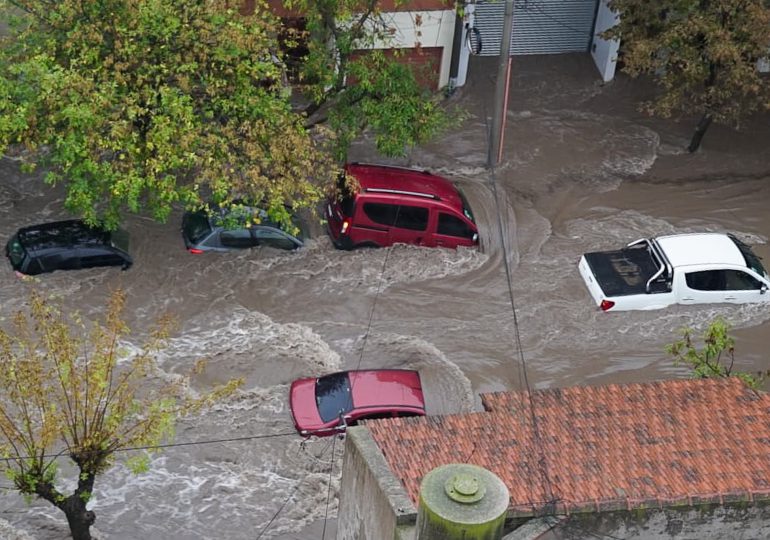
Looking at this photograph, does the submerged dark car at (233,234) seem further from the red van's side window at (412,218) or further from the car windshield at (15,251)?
the car windshield at (15,251)

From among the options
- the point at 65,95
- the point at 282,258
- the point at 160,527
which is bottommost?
the point at 160,527

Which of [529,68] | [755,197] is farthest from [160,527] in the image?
[529,68]

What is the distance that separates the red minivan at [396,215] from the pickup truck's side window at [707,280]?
13.1 feet

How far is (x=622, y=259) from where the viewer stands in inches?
710

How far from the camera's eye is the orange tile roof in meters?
9.51

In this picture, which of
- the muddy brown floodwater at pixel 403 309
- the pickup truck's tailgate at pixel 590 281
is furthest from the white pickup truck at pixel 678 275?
the muddy brown floodwater at pixel 403 309

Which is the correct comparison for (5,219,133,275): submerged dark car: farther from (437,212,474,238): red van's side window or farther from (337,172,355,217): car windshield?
(437,212,474,238): red van's side window

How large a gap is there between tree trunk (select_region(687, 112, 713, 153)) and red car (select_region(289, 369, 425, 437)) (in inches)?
432

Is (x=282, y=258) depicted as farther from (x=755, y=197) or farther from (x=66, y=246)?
(x=755, y=197)

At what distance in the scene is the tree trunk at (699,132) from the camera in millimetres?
22469

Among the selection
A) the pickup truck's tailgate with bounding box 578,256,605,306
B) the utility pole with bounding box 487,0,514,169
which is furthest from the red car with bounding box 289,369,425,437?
the utility pole with bounding box 487,0,514,169

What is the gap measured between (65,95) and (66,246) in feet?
9.57

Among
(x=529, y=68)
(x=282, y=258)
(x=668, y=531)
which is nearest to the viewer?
(x=668, y=531)

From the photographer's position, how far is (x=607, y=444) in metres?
10.5
